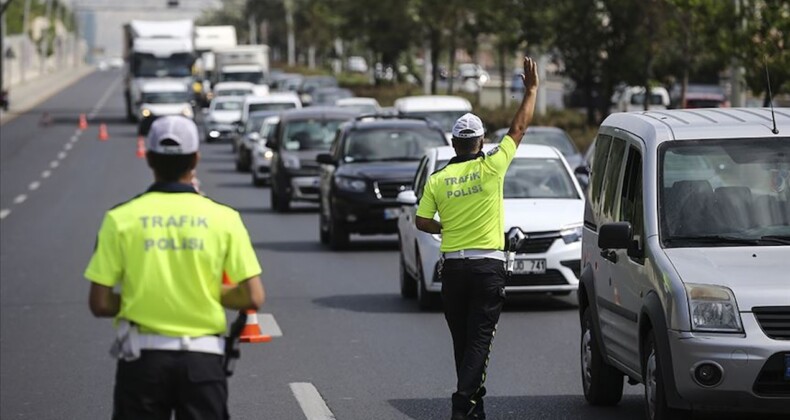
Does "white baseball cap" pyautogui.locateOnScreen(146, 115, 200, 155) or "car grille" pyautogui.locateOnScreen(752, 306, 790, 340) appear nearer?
"white baseball cap" pyautogui.locateOnScreen(146, 115, 200, 155)

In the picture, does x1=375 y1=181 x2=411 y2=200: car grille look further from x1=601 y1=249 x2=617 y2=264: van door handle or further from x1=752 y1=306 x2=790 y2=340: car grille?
x1=752 y1=306 x2=790 y2=340: car grille

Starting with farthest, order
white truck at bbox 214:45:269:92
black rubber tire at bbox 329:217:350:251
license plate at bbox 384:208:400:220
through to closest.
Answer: white truck at bbox 214:45:269:92, black rubber tire at bbox 329:217:350:251, license plate at bbox 384:208:400:220

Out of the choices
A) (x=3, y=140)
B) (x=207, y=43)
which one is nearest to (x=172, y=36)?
(x=3, y=140)

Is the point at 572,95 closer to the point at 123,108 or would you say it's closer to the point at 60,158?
the point at 60,158

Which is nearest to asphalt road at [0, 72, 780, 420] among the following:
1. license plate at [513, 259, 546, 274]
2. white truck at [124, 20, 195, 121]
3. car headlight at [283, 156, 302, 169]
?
license plate at [513, 259, 546, 274]

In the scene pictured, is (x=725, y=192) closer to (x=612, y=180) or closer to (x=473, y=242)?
(x=612, y=180)

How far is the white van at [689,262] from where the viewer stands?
8.55m

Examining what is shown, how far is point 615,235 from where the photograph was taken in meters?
9.28

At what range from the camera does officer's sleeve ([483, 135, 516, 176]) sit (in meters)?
9.51

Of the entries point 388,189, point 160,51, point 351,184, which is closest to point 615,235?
point 388,189

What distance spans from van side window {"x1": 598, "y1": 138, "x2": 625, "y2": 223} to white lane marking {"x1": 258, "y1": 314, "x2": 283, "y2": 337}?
476 centimetres

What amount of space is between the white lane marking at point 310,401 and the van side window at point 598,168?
1.96 metres

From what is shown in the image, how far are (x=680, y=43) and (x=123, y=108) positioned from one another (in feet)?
176

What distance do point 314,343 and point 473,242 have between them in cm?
471
